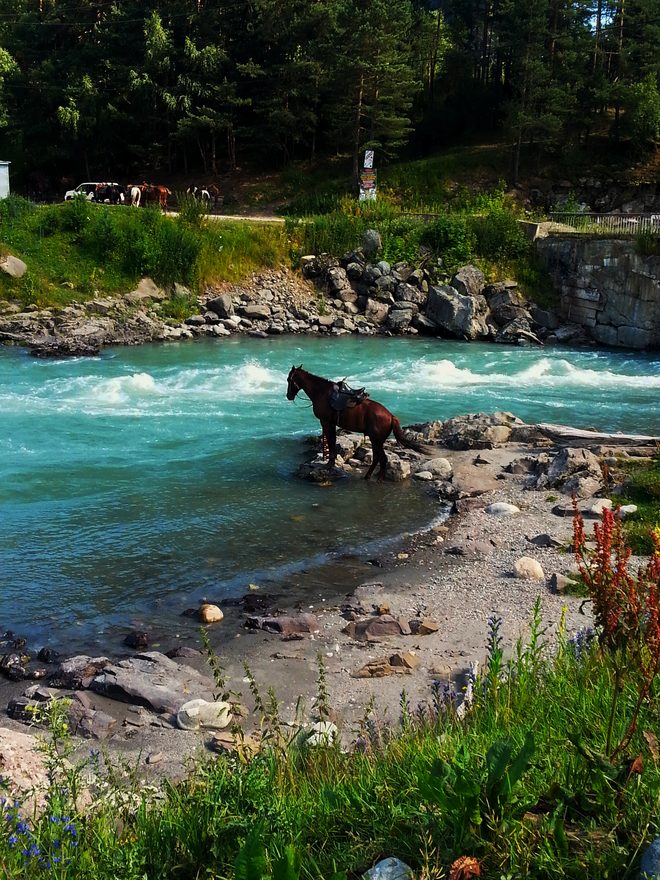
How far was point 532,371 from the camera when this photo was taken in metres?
26.4

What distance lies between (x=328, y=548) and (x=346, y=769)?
730cm

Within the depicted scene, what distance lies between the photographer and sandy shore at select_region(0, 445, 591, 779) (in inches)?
273

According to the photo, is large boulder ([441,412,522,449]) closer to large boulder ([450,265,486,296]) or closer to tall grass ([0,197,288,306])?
large boulder ([450,265,486,296])

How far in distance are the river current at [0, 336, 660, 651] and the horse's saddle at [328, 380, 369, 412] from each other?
55.0 inches

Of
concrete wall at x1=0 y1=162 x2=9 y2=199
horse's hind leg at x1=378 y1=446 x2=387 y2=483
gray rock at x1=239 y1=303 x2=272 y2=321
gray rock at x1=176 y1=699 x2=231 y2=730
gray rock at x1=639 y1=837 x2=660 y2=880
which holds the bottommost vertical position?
gray rock at x1=176 y1=699 x2=231 y2=730

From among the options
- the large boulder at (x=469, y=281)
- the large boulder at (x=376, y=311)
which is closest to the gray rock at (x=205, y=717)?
the large boulder at (x=376, y=311)

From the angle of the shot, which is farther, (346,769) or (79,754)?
(79,754)

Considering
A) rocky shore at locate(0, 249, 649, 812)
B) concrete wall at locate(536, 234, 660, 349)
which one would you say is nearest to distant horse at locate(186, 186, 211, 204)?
concrete wall at locate(536, 234, 660, 349)

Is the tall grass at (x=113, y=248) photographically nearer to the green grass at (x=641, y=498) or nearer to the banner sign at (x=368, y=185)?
the banner sign at (x=368, y=185)

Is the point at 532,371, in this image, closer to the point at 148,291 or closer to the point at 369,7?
the point at 148,291

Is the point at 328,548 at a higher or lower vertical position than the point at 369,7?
lower

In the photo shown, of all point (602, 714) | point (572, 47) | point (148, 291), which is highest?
point (572, 47)

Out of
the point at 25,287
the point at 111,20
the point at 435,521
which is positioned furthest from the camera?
the point at 111,20

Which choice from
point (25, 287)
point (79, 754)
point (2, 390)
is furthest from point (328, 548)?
point (25, 287)
